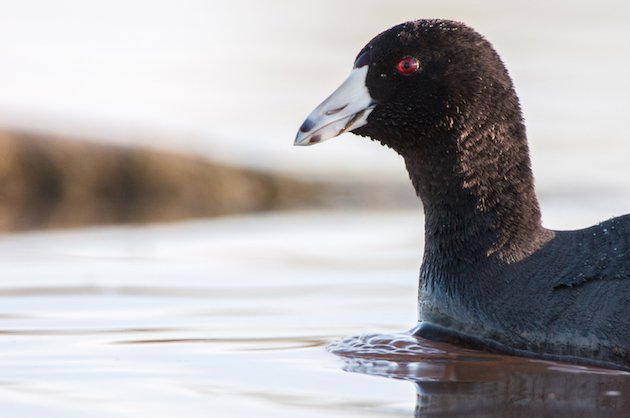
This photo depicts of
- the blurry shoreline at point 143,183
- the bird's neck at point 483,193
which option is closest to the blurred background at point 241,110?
the blurry shoreline at point 143,183

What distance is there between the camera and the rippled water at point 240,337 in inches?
190

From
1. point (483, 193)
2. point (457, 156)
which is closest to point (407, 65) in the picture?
point (457, 156)

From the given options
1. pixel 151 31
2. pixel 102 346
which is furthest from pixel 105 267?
pixel 151 31

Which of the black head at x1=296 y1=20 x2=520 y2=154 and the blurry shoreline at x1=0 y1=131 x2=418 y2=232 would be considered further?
the blurry shoreline at x1=0 y1=131 x2=418 y2=232

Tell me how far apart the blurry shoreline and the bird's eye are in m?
4.08

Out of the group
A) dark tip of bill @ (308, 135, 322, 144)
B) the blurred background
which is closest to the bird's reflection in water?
dark tip of bill @ (308, 135, 322, 144)

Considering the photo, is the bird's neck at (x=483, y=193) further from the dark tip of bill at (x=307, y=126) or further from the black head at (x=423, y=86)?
the dark tip of bill at (x=307, y=126)

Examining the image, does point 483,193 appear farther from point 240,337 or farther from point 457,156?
point 240,337

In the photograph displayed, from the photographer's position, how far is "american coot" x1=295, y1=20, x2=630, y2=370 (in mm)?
5969

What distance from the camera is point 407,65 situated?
20.2ft

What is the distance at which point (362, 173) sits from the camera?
10.9m

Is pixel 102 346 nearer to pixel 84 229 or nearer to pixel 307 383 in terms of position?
pixel 307 383

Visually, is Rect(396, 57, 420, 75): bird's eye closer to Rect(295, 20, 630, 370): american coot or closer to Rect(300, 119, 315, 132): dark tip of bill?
Rect(295, 20, 630, 370): american coot

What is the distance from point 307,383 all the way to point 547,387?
800 millimetres
